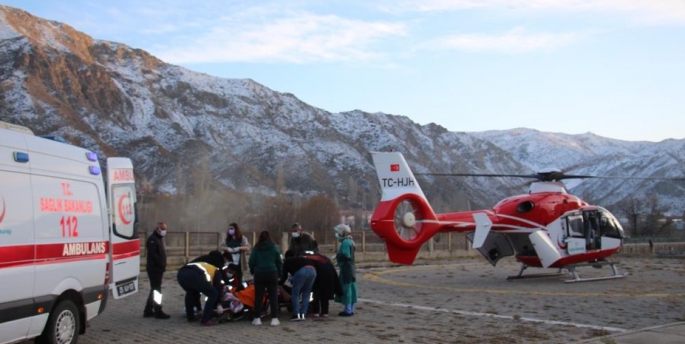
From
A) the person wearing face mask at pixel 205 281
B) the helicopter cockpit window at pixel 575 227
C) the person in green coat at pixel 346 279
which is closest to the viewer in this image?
the person wearing face mask at pixel 205 281

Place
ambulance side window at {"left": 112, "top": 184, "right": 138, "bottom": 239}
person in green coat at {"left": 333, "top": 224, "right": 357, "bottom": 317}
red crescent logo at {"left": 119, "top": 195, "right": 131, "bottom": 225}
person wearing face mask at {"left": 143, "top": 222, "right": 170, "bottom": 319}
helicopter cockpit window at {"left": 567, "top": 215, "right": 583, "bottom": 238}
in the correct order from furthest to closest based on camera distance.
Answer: helicopter cockpit window at {"left": 567, "top": 215, "right": 583, "bottom": 238} → person in green coat at {"left": 333, "top": 224, "right": 357, "bottom": 317} → person wearing face mask at {"left": 143, "top": 222, "right": 170, "bottom": 319} → red crescent logo at {"left": 119, "top": 195, "right": 131, "bottom": 225} → ambulance side window at {"left": 112, "top": 184, "right": 138, "bottom": 239}

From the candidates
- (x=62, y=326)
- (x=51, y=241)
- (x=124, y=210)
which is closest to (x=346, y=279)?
(x=124, y=210)

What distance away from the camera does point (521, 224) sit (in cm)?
2248

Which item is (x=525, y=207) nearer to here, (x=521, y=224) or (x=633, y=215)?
(x=521, y=224)

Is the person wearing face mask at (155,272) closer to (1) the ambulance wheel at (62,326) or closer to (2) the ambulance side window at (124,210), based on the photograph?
(2) the ambulance side window at (124,210)

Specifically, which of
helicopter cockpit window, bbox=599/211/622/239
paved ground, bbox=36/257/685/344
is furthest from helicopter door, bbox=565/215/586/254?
paved ground, bbox=36/257/685/344

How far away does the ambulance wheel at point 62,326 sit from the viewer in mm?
9367

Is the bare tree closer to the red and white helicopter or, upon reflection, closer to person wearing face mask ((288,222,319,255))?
the red and white helicopter

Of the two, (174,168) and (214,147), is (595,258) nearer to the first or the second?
(174,168)

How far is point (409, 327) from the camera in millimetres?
12562

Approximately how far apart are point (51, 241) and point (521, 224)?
16.3 metres

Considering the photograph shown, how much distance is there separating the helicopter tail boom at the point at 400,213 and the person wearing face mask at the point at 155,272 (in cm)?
733

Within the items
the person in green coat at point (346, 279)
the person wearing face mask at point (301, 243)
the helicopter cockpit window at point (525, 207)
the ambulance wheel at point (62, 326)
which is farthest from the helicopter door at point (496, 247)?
the ambulance wheel at point (62, 326)

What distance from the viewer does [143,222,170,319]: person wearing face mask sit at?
13.6 meters
